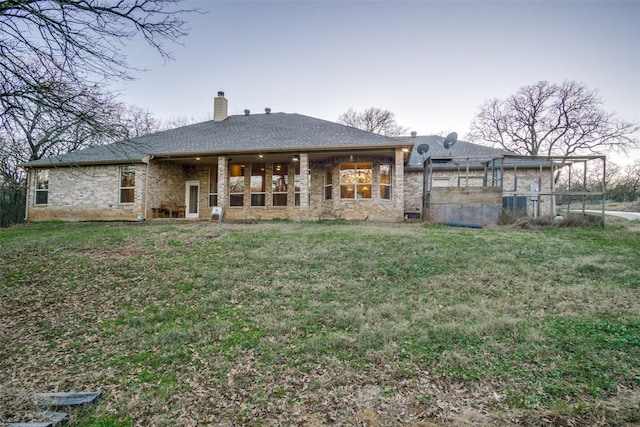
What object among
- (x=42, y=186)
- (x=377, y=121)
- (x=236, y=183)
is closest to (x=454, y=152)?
(x=236, y=183)

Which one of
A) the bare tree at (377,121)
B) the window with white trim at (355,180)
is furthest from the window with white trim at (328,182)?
the bare tree at (377,121)

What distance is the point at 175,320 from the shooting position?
14.3 ft

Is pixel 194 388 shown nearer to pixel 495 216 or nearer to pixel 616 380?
pixel 616 380

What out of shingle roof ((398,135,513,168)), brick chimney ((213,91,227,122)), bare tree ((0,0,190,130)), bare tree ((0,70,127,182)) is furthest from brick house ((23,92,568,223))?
bare tree ((0,0,190,130))

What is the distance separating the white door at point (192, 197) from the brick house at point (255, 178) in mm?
47

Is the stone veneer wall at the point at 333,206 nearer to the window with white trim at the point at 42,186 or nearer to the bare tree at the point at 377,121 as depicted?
the window with white trim at the point at 42,186

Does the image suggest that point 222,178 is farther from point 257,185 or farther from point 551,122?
point 551,122

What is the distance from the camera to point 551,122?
942 inches

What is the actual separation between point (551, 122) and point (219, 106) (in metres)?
25.1

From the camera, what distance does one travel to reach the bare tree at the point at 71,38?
4.80 metres

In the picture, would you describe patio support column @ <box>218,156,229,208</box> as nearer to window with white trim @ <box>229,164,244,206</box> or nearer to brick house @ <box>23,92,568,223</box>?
brick house @ <box>23,92,568,223</box>

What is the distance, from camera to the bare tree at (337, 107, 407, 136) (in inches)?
1199

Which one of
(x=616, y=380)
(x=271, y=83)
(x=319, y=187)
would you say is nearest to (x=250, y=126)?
(x=271, y=83)

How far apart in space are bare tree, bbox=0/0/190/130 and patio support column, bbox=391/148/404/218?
8543 mm
